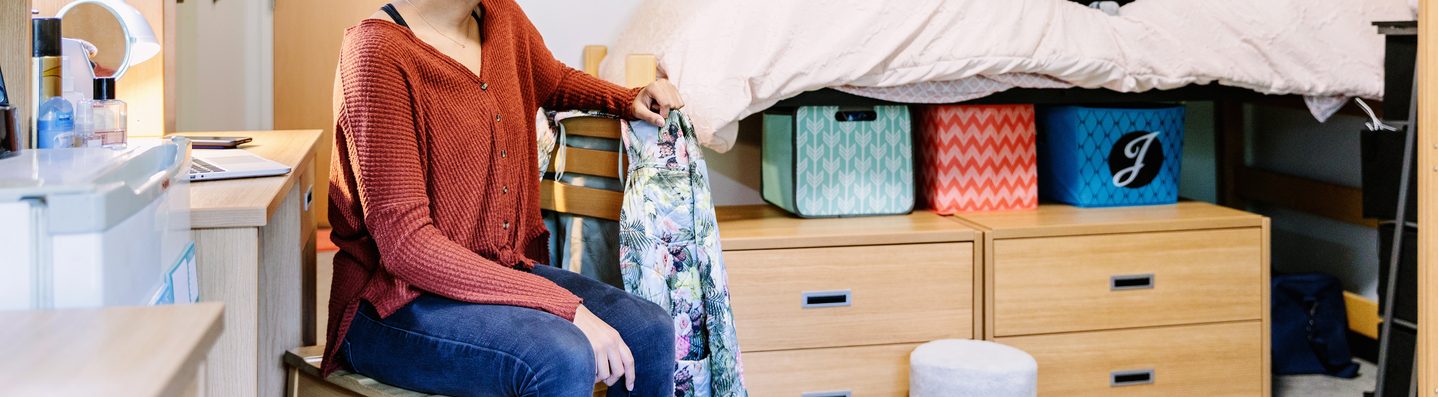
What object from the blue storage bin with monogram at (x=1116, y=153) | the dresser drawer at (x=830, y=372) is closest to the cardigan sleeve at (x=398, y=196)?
the dresser drawer at (x=830, y=372)

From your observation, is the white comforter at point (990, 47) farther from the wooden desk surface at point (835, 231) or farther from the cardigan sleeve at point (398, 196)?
the cardigan sleeve at point (398, 196)

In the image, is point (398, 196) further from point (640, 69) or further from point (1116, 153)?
point (1116, 153)

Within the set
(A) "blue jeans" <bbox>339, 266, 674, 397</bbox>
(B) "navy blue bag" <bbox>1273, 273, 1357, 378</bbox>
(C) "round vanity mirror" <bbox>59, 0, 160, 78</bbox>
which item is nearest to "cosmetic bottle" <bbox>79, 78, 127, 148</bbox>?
(C) "round vanity mirror" <bbox>59, 0, 160, 78</bbox>

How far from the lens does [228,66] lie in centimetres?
372

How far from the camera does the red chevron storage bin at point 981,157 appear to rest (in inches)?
99.0

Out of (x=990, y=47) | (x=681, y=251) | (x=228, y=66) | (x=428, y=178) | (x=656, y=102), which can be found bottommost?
(x=681, y=251)

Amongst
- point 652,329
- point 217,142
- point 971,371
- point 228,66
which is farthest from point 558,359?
point 228,66

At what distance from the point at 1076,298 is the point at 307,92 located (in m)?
2.38

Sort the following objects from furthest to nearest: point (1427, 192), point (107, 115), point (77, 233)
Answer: point (1427, 192) < point (107, 115) < point (77, 233)

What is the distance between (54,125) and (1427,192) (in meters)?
1.81

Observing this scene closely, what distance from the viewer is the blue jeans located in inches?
52.7

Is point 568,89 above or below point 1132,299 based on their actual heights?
above

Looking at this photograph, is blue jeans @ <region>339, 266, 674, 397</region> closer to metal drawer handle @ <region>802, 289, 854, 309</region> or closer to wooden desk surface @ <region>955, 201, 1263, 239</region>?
metal drawer handle @ <region>802, 289, 854, 309</region>

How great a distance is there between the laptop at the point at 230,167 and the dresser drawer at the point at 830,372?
0.98 meters
